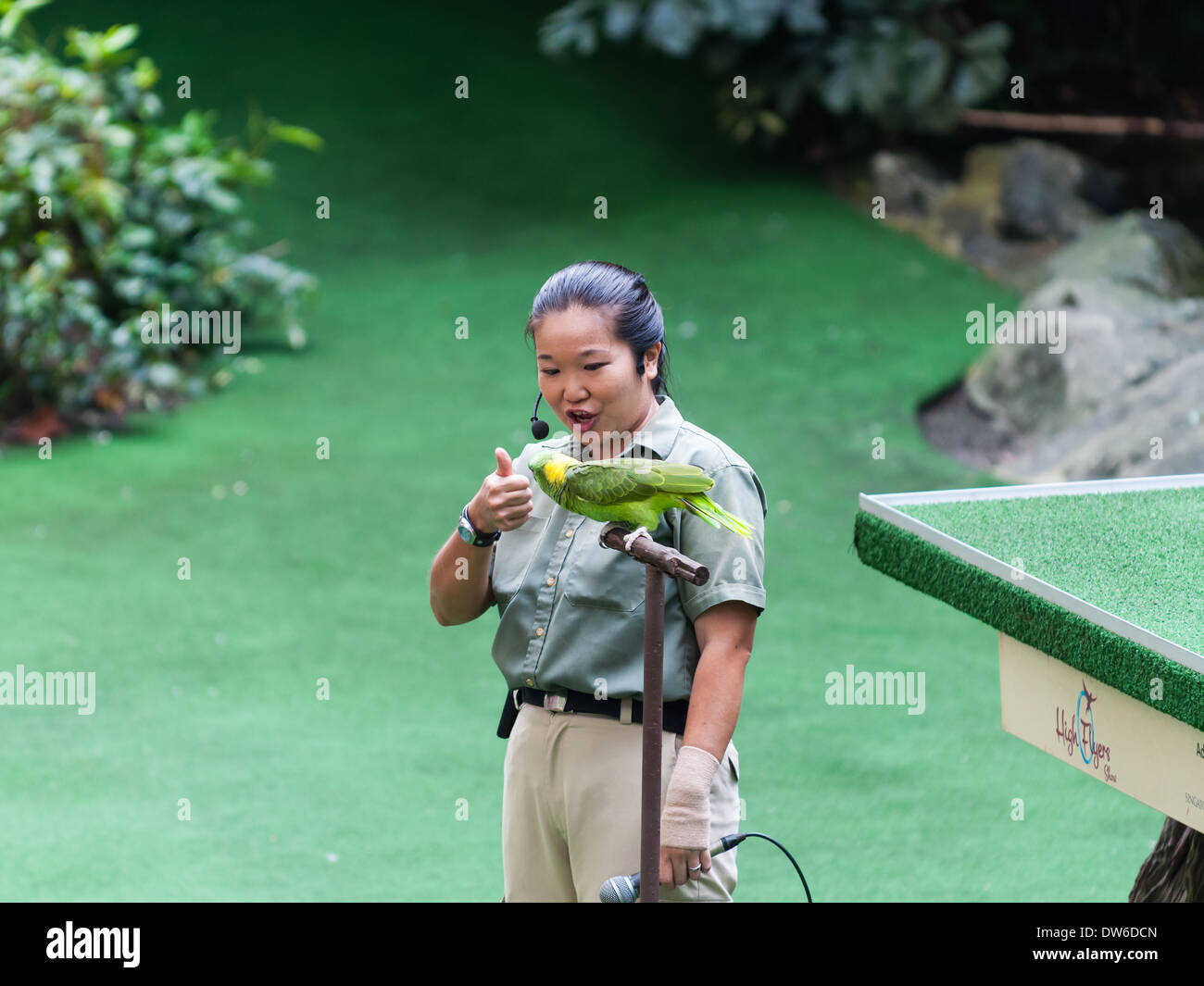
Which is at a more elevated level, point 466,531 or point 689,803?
point 466,531

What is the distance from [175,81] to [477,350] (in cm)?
311

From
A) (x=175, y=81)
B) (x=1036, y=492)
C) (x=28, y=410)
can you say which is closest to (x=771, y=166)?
(x=175, y=81)

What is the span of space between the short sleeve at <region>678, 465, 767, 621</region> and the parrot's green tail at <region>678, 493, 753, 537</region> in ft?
0.31

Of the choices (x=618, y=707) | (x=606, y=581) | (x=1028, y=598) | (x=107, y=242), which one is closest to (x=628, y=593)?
(x=606, y=581)

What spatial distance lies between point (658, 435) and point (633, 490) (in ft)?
0.84

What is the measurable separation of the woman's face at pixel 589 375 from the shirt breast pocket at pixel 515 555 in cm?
15

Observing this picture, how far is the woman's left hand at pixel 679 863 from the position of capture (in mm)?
1611

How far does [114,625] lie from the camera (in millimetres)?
4098

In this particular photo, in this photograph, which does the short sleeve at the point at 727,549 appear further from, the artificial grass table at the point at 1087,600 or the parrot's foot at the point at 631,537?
the artificial grass table at the point at 1087,600

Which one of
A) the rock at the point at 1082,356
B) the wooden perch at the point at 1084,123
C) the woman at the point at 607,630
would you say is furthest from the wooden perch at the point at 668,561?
the wooden perch at the point at 1084,123

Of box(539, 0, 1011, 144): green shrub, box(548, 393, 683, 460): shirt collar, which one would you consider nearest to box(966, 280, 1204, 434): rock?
box(539, 0, 1011, 144): green shrub

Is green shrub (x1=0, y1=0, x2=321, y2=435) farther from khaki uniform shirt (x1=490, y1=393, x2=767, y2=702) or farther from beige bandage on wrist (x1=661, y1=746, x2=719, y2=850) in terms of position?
beige bandage on wrist (x1=661, y1=746, x2=719, y2=850)

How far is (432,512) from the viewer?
488cm

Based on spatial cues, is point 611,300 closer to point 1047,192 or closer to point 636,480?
point 636,480
